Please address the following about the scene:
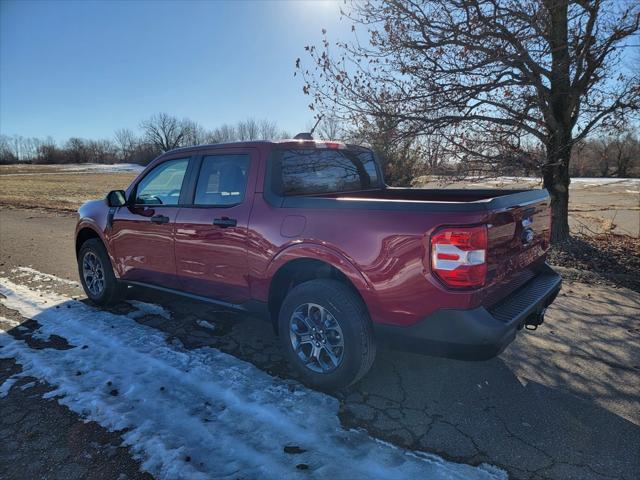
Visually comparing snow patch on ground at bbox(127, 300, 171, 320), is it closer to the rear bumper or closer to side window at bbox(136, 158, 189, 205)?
side window at bbox(136, 158, 189, 205)

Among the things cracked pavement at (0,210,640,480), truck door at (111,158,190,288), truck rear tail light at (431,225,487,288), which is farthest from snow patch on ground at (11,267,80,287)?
truck rear tail light at (431,225,487,288)

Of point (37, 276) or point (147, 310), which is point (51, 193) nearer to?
point (37, 276)

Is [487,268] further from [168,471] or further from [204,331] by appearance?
[204,331]

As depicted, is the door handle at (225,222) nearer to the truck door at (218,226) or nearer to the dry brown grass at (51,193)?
the truck door at (218,226)

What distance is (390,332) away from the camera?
2.69 meters

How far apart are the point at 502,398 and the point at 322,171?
7.60 ft

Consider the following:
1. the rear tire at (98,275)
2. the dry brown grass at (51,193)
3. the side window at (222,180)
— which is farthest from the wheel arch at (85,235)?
the dry brown grass at (51,193)

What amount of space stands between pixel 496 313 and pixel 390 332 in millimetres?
702

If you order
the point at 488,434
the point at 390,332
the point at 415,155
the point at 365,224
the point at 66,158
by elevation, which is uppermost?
the point at 66,158

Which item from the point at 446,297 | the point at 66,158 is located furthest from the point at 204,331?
the point at 66,158

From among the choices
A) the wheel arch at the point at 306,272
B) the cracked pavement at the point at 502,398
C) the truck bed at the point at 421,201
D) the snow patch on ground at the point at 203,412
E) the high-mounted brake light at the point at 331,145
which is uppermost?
the high-mounted brake light at the point at 331,145

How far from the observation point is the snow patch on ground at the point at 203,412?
7.38ft

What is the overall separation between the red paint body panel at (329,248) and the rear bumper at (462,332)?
0.06m

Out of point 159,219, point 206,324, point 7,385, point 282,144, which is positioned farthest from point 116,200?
point 282,144
